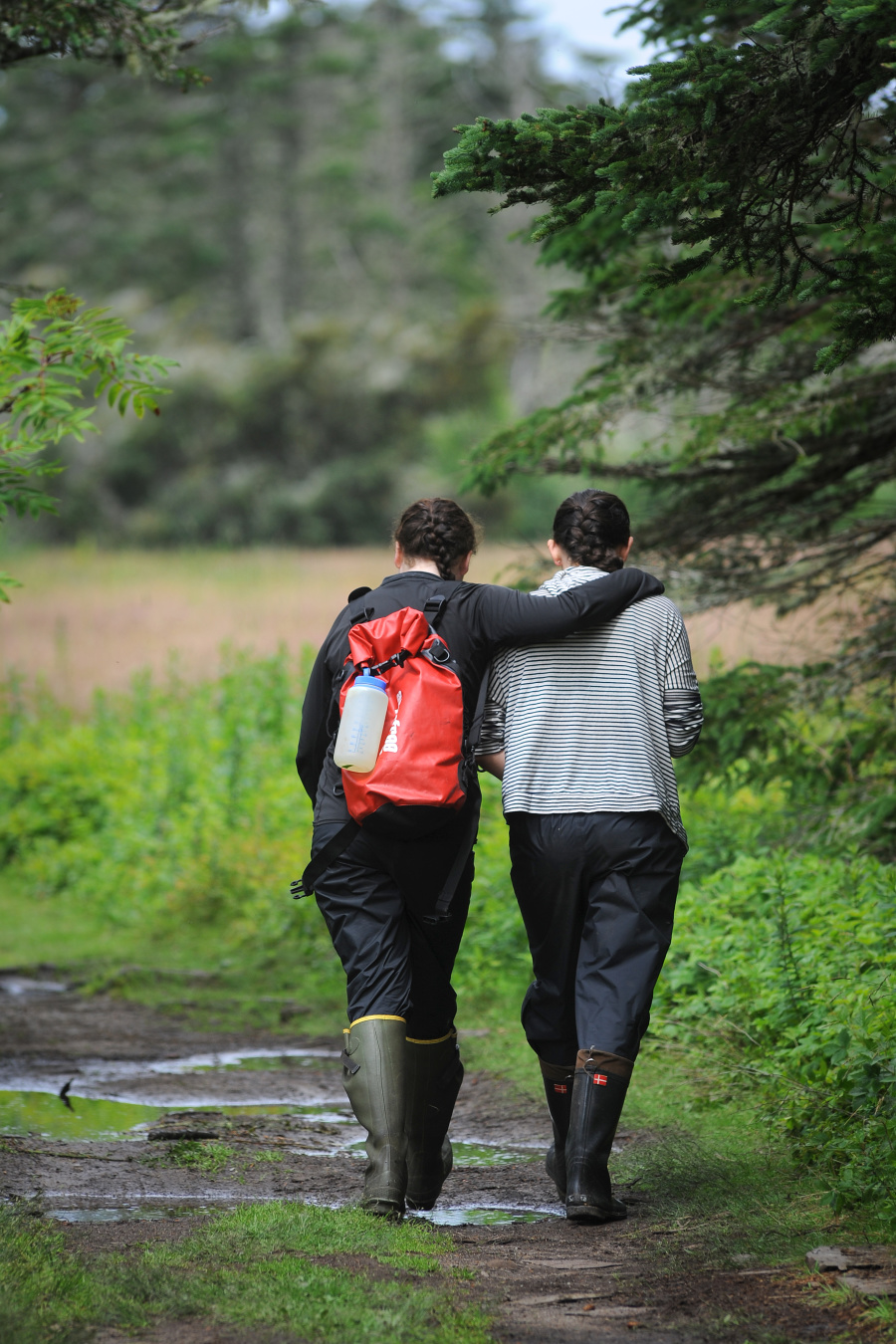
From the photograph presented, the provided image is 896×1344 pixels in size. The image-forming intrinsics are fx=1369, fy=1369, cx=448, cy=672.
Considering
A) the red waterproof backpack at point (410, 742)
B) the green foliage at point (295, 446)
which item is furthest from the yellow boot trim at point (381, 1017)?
the green foliage at point (295, 446)

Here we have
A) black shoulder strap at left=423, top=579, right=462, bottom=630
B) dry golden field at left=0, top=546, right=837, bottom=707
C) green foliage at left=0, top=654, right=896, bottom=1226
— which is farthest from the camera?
dry golden field at left=0, top=546, right=837, bottom=707

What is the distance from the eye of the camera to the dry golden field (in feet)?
63.8

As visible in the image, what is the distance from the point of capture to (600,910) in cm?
393

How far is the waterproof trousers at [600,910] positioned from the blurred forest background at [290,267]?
80.9 ft

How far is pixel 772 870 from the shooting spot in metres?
6.23

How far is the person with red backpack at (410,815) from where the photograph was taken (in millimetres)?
3799

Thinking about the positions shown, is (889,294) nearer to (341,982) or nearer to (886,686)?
(886,686)

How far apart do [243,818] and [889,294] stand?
25.4ft

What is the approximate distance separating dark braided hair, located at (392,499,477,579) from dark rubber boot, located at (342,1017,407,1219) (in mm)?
1374

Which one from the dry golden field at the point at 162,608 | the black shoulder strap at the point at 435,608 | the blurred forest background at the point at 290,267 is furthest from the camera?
the blurred forest background at the point at 290,267

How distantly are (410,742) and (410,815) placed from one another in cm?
20

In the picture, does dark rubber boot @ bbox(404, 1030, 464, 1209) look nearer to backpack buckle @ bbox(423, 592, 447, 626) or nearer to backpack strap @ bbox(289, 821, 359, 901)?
backpack strap @ bbox(289, 821, 359, 901)

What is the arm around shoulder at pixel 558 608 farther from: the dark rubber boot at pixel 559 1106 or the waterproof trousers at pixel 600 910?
the dark rubber boot at pixel 559 1106

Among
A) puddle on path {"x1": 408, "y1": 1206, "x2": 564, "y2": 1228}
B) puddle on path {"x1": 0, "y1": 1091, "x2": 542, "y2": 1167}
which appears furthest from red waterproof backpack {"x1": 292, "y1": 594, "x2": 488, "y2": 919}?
puddle on path {"x1": 0, "y1": 1091, "x2": 542, "y2": 1167}
